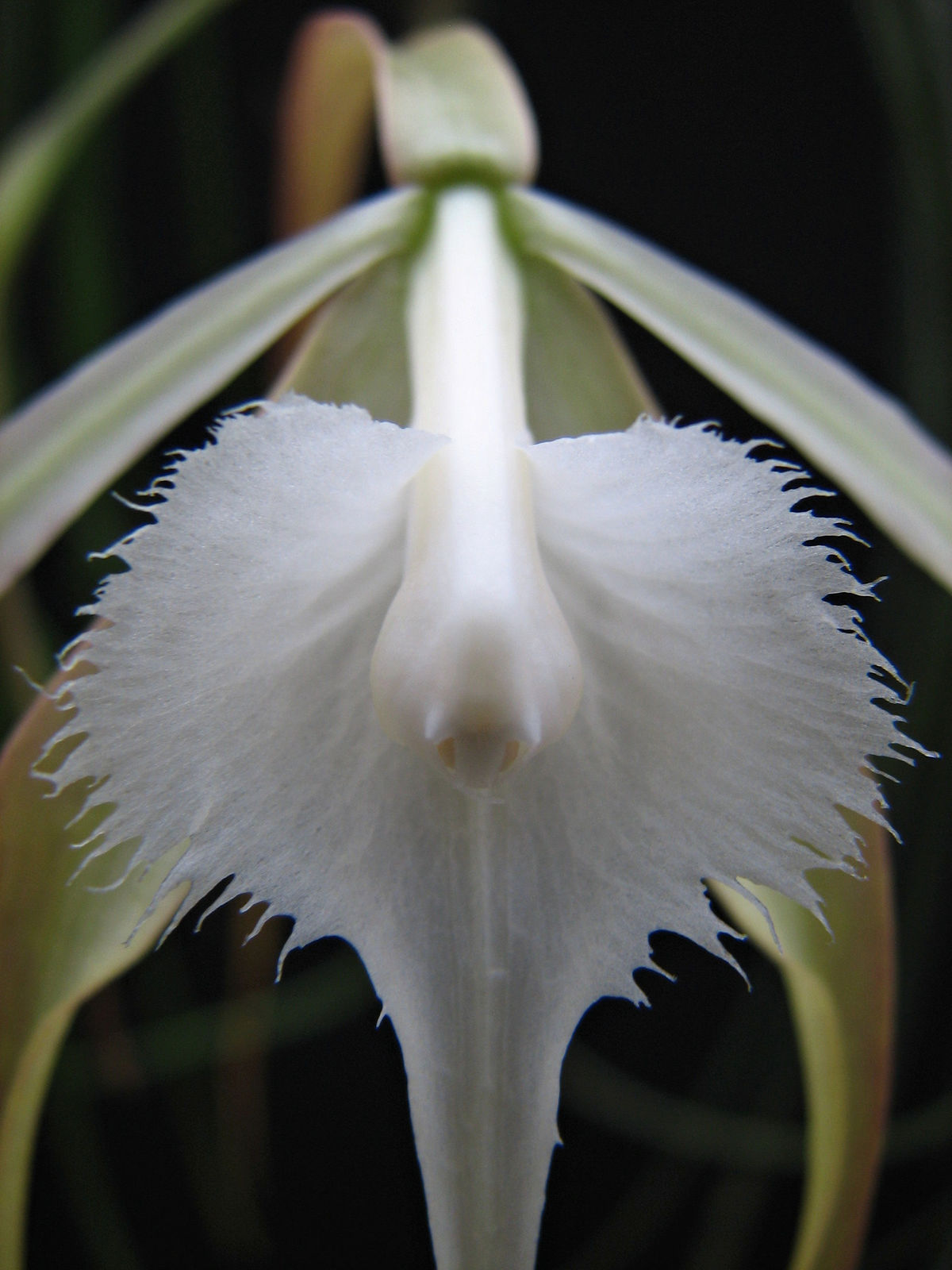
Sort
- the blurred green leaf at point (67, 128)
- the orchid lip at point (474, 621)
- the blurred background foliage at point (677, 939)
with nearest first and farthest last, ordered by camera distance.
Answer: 1. the orchid lip at point (474, 621)
2. the blurred green leaf at point (67, 128)
3. the blurred background foliage at point (677, 939)

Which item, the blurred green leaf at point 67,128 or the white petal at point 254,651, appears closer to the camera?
the white petal at point 254,651

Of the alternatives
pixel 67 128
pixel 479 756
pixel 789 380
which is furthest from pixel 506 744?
pixel 67 128

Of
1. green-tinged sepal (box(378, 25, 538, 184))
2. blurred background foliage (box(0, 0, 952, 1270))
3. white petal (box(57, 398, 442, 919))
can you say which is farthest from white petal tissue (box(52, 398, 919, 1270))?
blurred background foliage (box(0, 0, 952, 1270))

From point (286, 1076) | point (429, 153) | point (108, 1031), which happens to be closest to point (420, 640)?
point (429, 153)

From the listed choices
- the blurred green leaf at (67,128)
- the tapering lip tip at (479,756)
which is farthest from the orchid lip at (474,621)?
the blurred green leaf at (67,128)

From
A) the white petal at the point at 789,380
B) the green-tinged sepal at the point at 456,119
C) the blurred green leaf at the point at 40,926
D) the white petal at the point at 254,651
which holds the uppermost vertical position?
the green-tinged sepal at the point at 456,119

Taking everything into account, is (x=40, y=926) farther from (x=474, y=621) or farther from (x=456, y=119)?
(x=456, y=119)

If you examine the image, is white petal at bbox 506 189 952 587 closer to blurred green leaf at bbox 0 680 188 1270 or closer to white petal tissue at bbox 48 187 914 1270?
white petal tissue at bbox 48 187 914 1270

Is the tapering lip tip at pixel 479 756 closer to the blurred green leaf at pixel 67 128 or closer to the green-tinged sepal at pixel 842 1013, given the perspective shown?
the green-tinged sepal at pixel 842 1013
